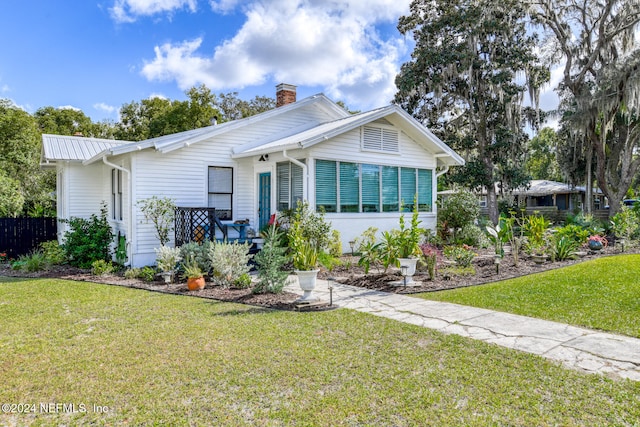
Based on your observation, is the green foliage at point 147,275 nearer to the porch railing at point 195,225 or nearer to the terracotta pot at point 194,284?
the porch railing at point 195,225

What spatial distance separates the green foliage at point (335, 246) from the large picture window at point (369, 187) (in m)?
0.79

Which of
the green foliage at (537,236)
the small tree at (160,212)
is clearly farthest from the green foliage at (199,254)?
the green foliage at (537,236)

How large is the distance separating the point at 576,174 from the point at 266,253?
22.7 meters

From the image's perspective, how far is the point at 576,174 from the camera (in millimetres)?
23641

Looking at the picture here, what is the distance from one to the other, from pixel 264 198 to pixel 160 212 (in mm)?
3089

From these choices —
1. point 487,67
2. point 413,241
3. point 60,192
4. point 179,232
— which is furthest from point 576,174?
point 60,192

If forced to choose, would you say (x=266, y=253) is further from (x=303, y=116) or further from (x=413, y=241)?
(x=303, y=116)

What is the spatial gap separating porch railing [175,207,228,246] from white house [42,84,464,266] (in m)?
0.75


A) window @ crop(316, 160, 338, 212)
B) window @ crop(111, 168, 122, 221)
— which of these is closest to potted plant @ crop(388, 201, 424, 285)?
window @ crop(316, 160, 338, 212)

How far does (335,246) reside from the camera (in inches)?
413

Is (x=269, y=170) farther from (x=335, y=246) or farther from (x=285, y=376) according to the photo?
(x=285, y=376)

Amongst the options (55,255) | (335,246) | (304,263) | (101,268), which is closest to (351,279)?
(335,246)

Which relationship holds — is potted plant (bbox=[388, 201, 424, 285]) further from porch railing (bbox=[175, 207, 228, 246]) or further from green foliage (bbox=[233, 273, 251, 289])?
porch railing (bbox=[175, 207, 228, 246])

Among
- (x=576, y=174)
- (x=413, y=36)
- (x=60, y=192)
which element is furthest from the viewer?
(x=576, y=174)
